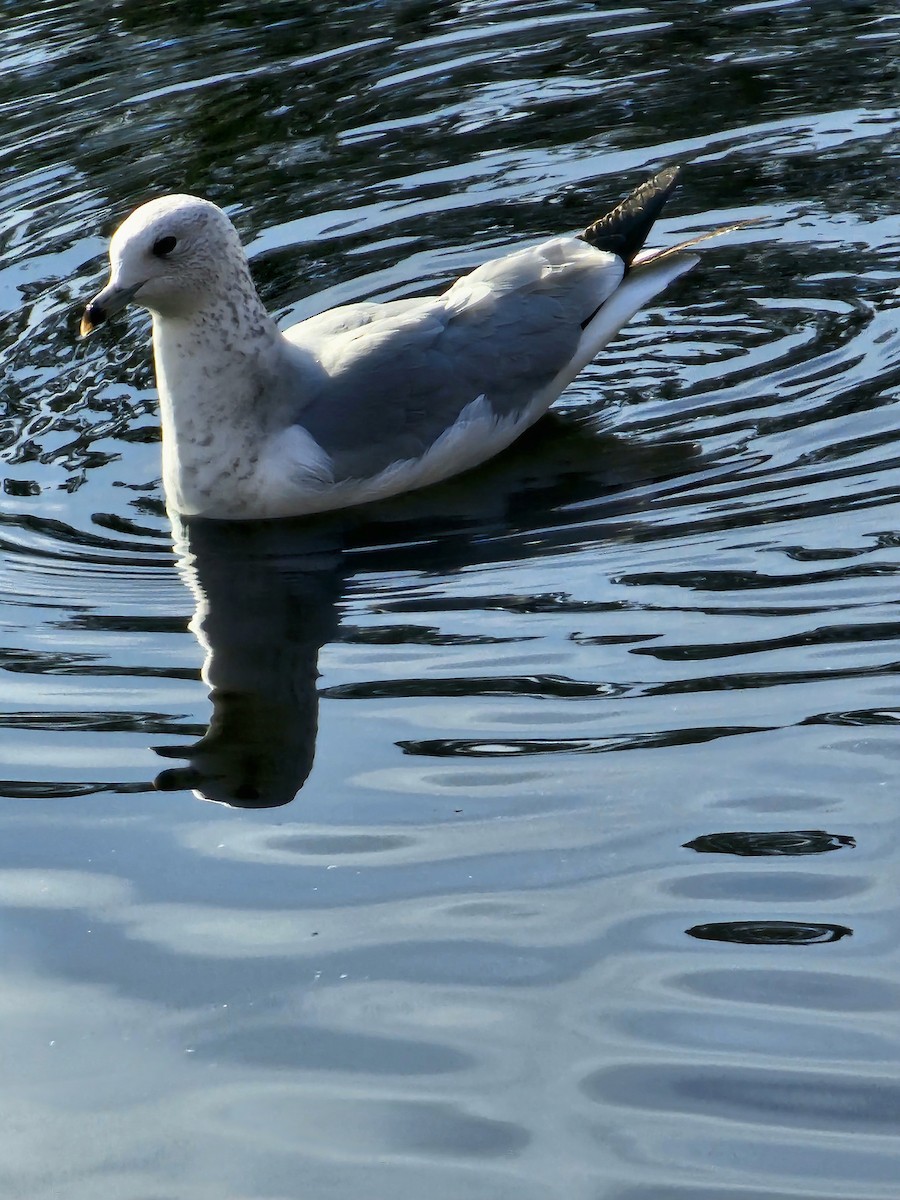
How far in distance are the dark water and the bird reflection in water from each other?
0.06ft

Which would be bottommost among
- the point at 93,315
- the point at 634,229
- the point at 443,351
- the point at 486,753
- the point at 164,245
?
the point at 486,753

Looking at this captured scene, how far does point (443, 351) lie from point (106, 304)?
1256mm

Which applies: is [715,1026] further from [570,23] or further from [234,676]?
[570,23]

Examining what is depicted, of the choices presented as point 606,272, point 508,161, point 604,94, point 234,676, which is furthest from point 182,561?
point 604,94

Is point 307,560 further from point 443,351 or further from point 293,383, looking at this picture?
point 443,351

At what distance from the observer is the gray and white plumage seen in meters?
5.97

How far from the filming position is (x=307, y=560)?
19.3 ft

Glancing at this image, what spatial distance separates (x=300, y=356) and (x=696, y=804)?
2.62m

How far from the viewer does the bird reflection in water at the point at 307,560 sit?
474 cm

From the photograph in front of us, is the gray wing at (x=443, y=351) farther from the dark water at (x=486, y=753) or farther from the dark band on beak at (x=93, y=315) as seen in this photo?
the dark band on beak at (x=93, y=315)

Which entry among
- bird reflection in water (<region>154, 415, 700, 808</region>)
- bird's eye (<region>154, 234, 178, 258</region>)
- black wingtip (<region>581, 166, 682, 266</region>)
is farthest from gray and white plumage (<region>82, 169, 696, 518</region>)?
black wingtip (<region>581, 166, 682, 266</region>)

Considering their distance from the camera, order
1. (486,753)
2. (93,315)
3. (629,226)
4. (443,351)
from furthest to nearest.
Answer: (629,226) < (443,351) < (93,315) < (486,753)

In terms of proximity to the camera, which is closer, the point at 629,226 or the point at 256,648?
the point at 256,648

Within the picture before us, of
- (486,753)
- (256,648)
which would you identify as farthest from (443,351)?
(486,753)
